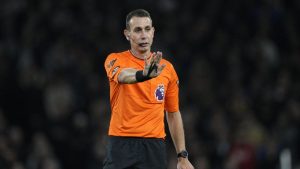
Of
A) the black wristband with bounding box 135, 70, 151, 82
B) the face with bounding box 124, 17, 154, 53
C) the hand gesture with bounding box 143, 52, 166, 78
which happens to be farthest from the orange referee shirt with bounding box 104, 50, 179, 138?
the hand gesture with bounding box 143, 52, 166, 78

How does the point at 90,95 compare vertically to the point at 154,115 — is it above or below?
below

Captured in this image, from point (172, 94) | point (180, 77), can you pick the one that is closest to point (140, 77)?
point (172, 94)

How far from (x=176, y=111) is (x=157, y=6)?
9595 mm

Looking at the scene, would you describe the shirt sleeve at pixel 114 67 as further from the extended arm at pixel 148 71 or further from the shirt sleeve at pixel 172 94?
the shirt sleeve at pixel 172 94

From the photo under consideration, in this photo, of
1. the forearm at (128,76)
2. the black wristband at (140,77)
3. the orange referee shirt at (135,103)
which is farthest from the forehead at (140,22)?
the black wristband at (140,77)

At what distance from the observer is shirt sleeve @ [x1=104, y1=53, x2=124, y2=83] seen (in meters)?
7.80

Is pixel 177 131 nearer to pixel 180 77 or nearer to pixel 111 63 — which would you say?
pixel 111 63

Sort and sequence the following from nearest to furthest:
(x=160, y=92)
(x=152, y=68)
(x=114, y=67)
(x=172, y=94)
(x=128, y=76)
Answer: (x=152, y=68) → (x=128, y=76) → (x=114, y=67) → (x=160, y=92) → (x=172, y=94)

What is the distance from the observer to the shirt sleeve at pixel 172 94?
8250 millimetres

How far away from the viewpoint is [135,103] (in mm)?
7918

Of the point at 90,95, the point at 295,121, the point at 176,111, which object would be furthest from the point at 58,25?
the point at 176,111

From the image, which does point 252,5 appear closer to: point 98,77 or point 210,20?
point 210,20

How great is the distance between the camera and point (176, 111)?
840 centimetres

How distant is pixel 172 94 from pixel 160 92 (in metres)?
0.29
